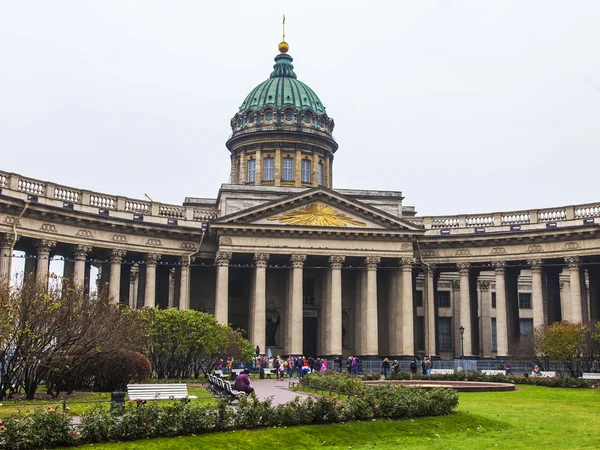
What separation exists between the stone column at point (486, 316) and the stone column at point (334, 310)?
22.2m

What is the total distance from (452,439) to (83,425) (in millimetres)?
10242

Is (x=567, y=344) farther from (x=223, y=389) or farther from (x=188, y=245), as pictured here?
(x=188, y=245)

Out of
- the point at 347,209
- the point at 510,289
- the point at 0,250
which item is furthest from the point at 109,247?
the point at 510,289

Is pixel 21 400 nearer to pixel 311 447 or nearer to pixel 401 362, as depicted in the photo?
pixel 311 447

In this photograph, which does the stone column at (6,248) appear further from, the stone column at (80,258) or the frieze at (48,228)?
the stone column at (80,258)

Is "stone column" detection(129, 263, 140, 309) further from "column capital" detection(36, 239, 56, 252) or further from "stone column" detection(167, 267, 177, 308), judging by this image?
"column capital" detection(36, 239, 56, 252)

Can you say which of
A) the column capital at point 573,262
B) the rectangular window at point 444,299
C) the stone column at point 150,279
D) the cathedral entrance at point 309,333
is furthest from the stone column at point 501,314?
the stone column at point 150,279

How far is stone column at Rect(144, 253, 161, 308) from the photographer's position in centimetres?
5672

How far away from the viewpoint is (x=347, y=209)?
198 feet

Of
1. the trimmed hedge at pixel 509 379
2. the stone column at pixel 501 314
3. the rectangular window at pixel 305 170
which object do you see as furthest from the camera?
the rectangular window at pixel 305 170

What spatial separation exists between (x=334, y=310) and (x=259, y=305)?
5.84 m

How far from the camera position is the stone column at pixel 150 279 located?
56.7 meters

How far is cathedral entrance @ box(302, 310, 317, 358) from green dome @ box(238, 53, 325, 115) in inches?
885

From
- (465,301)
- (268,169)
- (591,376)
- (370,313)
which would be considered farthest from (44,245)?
(591,376)
